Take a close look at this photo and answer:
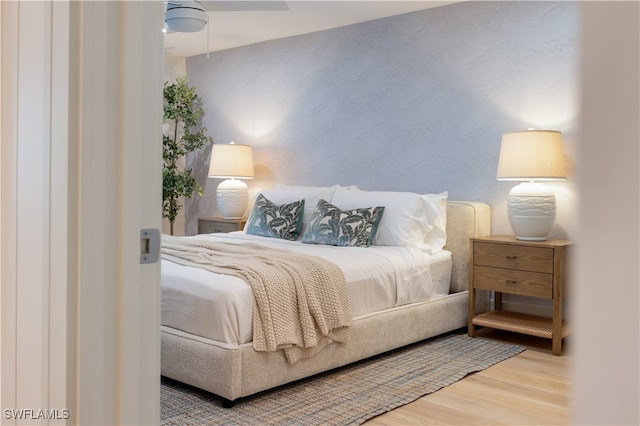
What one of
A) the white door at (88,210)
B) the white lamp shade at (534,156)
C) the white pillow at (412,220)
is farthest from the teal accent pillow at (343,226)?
the white door at (88,210)

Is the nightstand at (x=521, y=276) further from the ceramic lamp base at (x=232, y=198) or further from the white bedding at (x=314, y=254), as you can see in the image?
the ceramic lamp base at (x=232, y=198)

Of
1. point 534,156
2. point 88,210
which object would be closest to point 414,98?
point 534,156

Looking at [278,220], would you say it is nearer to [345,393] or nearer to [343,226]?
[343,226]

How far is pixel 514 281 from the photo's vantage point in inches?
153

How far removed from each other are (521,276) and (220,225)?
2.95 metres

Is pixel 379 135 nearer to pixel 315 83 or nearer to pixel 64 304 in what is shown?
pixel 315 83

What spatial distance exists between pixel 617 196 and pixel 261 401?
2643 millimetres

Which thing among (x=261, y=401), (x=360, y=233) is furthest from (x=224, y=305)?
(x=360, y=233)

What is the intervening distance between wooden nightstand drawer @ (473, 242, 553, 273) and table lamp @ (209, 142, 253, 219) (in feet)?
8.10

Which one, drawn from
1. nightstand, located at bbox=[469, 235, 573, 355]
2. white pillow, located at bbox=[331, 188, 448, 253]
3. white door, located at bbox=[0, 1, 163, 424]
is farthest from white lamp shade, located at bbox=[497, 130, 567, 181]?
white door, located at bbox=[0, 1, 163, 424]

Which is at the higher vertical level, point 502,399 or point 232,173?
point 232,173

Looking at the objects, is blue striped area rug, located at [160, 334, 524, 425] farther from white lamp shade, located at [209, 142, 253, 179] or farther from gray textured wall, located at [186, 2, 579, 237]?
white lamp shade, located at [209, 142, 253, 179]

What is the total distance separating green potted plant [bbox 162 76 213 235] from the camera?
6.04 metres

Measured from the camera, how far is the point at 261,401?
2.86 metres
